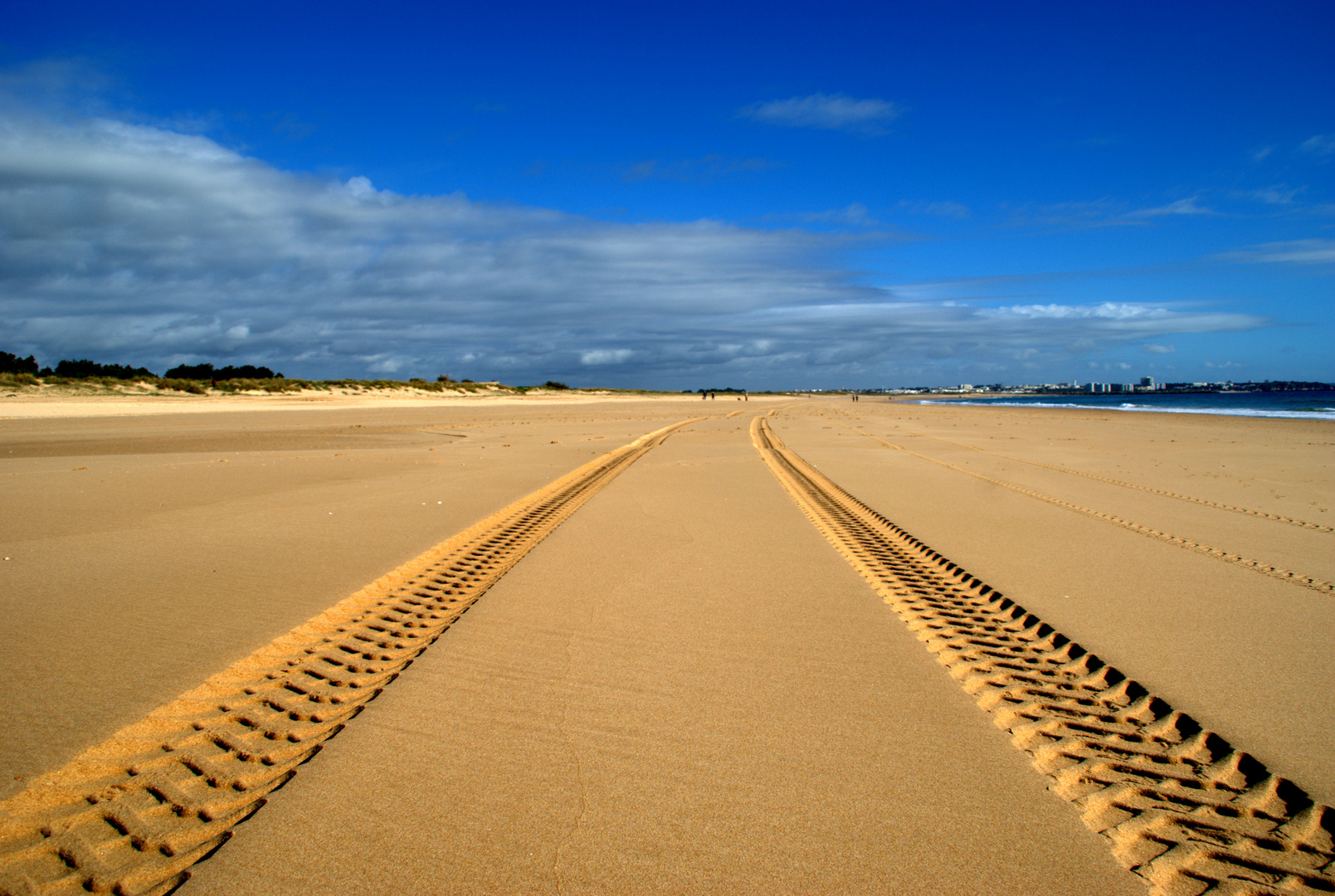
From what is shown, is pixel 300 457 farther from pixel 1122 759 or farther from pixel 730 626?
pixel 1122 759

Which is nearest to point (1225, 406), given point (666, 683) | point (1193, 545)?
point (1193, 545)

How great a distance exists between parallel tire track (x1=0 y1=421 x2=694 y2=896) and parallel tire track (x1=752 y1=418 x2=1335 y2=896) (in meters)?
2.48

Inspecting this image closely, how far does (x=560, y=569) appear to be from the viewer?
4812mm

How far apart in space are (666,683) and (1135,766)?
1.68 meters

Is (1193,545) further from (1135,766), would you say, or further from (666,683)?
(666,683)

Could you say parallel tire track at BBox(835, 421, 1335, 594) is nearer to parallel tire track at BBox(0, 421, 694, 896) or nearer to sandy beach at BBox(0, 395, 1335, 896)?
sandy beach at BBox(0, 395, 1335, 896)

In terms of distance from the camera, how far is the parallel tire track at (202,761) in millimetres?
1886

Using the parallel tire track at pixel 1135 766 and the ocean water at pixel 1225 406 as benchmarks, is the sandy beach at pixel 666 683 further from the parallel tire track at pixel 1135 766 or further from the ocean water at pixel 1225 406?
the ocean water at pixel 1225 406

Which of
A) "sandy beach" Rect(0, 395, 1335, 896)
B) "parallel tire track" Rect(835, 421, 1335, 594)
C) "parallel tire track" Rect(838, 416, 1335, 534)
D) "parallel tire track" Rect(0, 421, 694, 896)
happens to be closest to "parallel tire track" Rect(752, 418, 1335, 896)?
"sandy beach" Rect(0, 395, 1335, 896)

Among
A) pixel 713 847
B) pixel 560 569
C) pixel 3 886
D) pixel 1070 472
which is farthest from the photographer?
pixel 1070 472

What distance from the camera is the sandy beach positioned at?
195 cm

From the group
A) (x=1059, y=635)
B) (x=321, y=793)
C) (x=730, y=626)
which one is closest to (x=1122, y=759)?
(x=1059, y=635)

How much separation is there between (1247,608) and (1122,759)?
233cm

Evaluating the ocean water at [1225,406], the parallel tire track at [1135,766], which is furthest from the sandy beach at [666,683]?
the ocean water at [1225,406]
